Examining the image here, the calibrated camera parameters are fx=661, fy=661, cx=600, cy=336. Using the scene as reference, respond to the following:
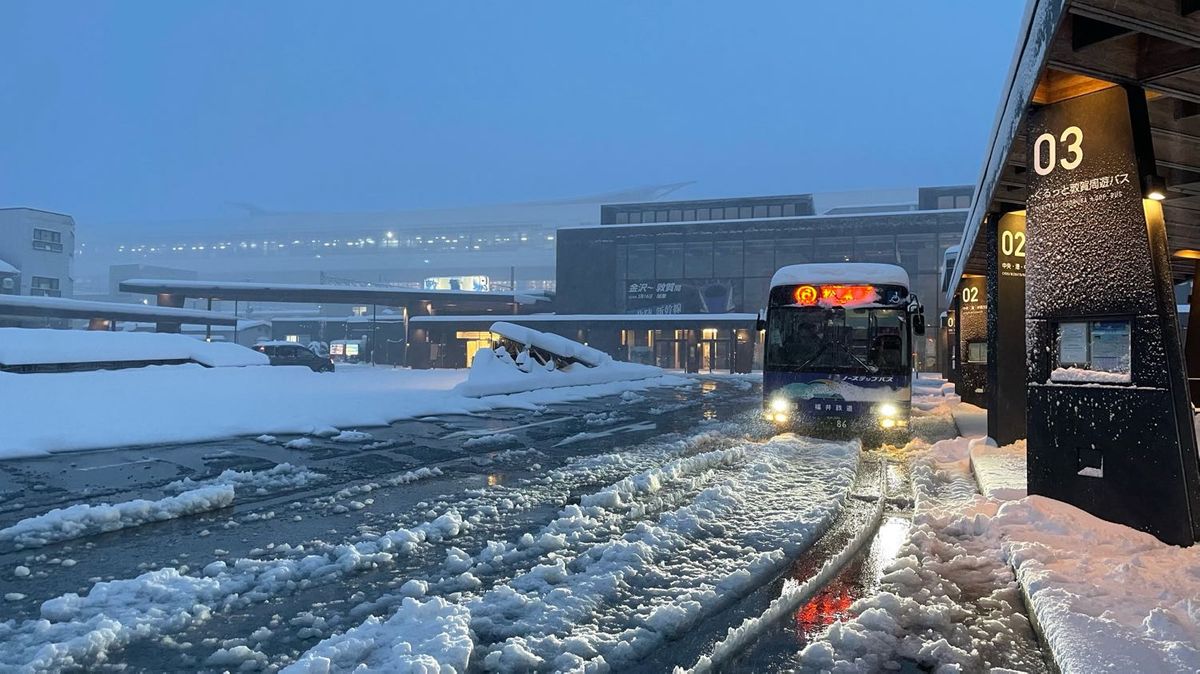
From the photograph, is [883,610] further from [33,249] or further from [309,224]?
[309,224]

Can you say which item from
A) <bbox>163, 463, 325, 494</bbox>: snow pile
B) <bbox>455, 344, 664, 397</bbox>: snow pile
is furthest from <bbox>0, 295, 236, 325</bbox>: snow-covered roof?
<bbox>163, 463, 325, 494</bbox>: snow pile

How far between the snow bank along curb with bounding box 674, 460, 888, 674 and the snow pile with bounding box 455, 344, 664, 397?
15102mm

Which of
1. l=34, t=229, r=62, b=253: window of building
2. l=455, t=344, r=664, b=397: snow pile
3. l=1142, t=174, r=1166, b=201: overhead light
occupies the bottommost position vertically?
l=455, t=344, r=664, b=397: snow pile

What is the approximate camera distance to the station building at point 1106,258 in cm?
492

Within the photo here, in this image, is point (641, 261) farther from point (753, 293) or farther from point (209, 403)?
point (209, 403)

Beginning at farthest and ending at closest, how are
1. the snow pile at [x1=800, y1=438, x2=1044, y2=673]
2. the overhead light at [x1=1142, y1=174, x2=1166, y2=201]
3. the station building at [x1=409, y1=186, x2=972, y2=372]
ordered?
the station building at [x1=409, y1=186, x2=972, y2=372], the overhead light at [x1=1142, y1=174, x2=1166, y2=201], the snow pile at [x1=800, y1=438, x2=1044, y2=673]

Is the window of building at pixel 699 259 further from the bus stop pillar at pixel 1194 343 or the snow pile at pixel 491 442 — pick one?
the snow pile at pixel 491 442

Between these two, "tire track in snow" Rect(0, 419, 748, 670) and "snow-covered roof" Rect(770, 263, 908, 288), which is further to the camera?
"snow-covered roof" Rect(770, 263, 908, 288)

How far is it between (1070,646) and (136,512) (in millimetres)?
6951

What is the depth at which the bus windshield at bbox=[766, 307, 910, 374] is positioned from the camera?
38.6ft

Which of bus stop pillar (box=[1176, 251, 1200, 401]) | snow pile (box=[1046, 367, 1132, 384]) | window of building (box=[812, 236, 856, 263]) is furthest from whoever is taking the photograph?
window of building (box=[812, 236, 856, 263])

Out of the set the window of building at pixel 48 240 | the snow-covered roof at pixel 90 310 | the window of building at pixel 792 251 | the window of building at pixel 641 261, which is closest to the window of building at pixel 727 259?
the window of building at pixel 792 251

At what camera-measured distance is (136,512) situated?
587 centimetres

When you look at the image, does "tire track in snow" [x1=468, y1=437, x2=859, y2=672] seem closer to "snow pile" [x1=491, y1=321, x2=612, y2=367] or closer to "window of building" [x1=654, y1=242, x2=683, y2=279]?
"snow pile" [x1=491, y1=321, x2=612, y2=367]
